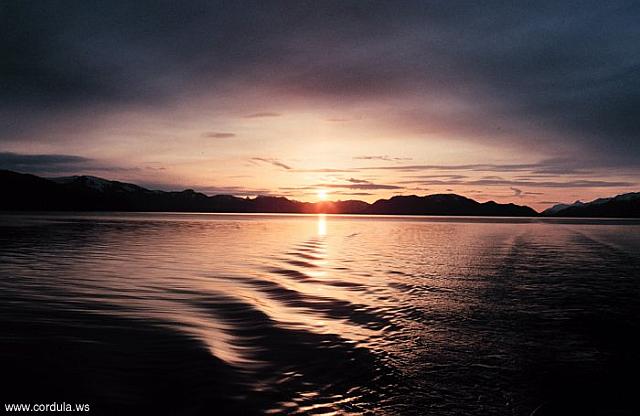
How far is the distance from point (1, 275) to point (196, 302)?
41.2 ft

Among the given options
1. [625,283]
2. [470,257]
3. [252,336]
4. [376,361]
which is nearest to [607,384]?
[376,361]

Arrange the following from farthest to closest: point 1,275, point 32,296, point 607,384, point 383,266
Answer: point 383,266 → point 1,275 → point 32,296 → point 607,384

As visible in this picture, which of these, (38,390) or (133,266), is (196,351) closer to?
(38,390)

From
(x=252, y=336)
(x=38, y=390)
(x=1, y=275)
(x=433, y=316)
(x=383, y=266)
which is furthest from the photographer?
(x=383, y=266)

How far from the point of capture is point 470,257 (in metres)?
38.6

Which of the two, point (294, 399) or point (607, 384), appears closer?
point (294, 399)

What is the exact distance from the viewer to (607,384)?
31.9ft

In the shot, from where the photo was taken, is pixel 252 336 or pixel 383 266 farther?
pixel 383 266

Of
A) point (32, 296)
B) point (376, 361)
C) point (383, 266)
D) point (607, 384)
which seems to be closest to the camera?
point (607, 384)

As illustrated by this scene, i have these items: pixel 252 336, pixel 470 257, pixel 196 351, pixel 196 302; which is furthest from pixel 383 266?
pixel 196 351

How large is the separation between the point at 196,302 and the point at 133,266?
Answer: 39.6 ft

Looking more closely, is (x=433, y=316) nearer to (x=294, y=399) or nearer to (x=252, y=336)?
(x=252, y=336)

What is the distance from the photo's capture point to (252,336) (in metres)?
13.4

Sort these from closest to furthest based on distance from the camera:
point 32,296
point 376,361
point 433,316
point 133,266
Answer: point 376,361 < point 433,316 < point 32,296 < point 133,266
